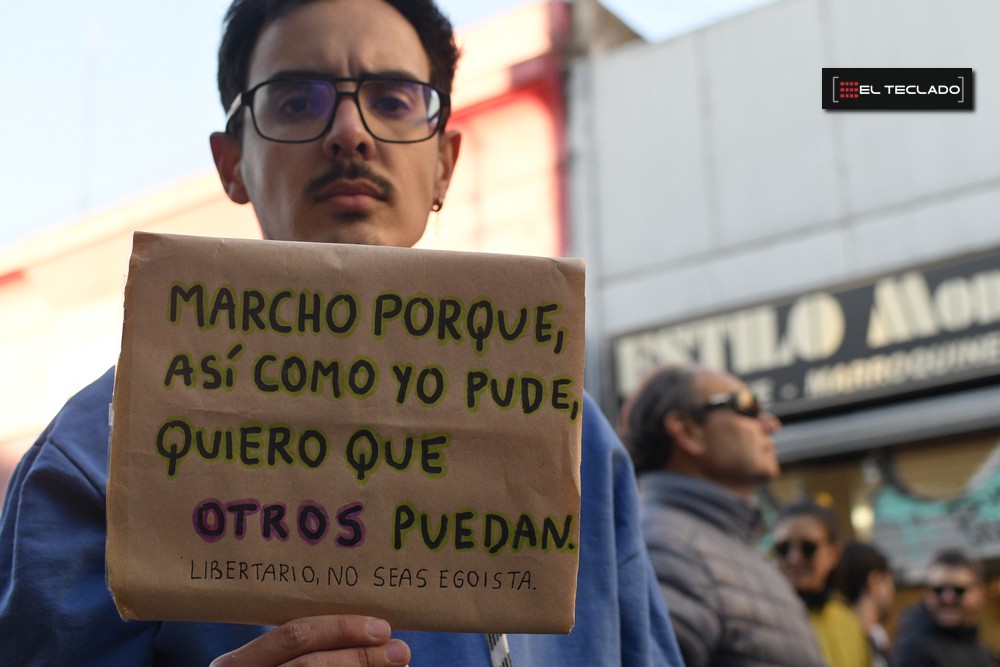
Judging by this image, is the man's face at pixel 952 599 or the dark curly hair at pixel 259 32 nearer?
the dark curly hair at pixel 259 32

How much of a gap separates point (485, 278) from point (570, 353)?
109 millimetres

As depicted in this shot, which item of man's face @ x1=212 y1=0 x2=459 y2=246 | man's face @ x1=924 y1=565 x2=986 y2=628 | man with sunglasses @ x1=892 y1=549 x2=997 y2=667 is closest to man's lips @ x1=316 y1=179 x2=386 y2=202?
man's face @ x1=212 y1=0 x2=459 y2=246

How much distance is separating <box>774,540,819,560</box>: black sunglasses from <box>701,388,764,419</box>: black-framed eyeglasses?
5.35 ft

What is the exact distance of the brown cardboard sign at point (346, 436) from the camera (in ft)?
3.68

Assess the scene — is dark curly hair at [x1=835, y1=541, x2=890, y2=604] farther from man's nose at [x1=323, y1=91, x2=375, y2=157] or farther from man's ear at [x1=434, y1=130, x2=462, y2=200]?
man's nose at [x1=323, y1=91, x2=375, y2=157]

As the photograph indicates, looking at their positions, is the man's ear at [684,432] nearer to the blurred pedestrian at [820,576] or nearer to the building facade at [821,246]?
the blurred pedestrian at [820,576]

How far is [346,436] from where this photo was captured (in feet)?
3.77

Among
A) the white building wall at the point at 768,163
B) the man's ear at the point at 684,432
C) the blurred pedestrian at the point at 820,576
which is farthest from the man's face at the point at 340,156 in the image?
the white building wall at the point at 768,163

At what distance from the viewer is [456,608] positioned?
1.14m

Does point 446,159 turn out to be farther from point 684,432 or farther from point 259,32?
point 684,432

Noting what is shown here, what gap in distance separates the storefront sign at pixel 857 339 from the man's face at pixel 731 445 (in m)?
4.41

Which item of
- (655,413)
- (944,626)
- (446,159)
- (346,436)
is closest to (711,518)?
(655,413)

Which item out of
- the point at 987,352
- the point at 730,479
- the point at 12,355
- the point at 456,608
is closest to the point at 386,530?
the point at 456,608

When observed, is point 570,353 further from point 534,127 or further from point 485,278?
point 534,127
